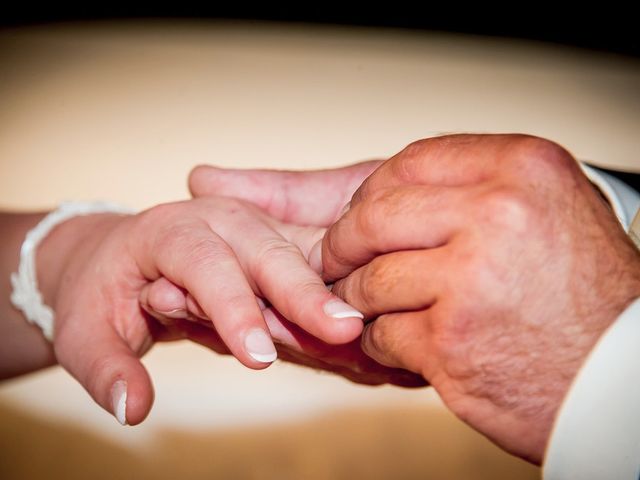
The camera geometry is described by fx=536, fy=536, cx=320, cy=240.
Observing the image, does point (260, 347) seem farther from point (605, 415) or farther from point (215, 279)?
point (605, 415)

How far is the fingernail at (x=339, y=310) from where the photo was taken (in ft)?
1.69

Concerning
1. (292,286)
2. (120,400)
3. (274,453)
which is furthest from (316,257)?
(274,453)

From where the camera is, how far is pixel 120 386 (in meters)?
0.63

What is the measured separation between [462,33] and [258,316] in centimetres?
166

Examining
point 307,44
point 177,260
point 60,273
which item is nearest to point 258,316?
point 177,260

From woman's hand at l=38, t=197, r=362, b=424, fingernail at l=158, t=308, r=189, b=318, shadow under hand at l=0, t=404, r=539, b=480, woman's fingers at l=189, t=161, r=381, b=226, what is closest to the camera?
woman's hand at l=38, t=197, r=362, b=424

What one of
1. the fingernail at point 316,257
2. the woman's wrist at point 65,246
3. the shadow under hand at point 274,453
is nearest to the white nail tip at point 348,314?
the fingernail at point 316,257

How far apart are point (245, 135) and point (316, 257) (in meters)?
0.97

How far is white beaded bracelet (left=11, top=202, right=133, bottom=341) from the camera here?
882mm

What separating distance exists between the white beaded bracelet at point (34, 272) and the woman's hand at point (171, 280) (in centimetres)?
2

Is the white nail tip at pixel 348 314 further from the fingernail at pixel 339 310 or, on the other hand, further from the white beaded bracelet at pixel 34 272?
the white beaded bracelet at pixel 34 272

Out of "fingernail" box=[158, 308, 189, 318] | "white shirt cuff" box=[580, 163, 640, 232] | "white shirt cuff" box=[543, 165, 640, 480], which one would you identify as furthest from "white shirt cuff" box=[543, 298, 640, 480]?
"fingernail" box=[158, 308, 189, 318]

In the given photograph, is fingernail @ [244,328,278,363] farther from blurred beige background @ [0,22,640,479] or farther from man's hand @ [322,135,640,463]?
blurred beige background @ [0,22,640,479]

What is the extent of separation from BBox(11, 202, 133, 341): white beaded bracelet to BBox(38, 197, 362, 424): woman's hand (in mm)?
16
